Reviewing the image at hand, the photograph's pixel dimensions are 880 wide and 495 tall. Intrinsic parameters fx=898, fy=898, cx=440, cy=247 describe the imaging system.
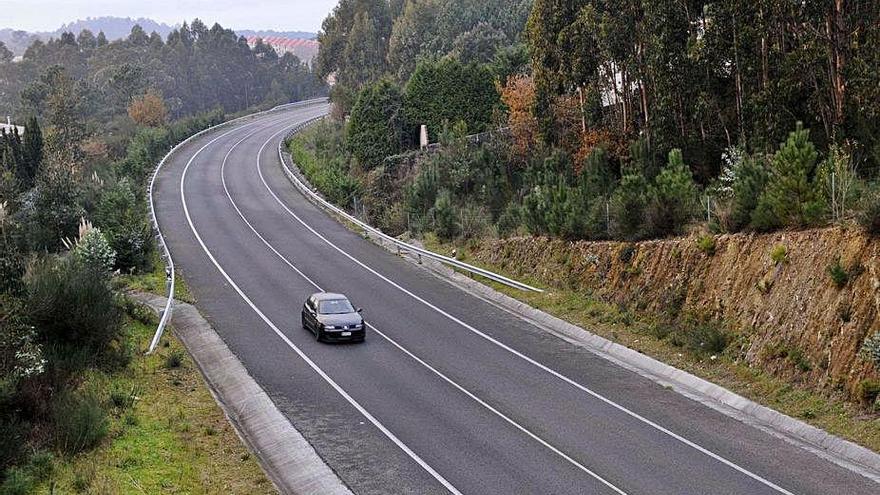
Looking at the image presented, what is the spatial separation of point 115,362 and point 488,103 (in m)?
37.8

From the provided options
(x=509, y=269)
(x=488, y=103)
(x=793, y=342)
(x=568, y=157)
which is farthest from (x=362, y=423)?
(x=488, y=103)

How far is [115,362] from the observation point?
872 inches

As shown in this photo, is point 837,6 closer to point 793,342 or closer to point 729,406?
point 793,342

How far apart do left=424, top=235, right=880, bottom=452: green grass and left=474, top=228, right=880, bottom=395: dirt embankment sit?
29 cm

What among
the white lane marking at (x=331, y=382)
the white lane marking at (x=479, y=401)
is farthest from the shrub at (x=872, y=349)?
the white lane marking at (x=331, y=382)

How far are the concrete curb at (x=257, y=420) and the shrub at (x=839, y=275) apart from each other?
11282mm

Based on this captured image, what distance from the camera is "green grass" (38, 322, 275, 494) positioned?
50.5ft

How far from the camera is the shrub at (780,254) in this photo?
21.5 m

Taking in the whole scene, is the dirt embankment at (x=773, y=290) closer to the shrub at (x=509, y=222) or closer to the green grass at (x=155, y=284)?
the shrub at (x=509, y=222)

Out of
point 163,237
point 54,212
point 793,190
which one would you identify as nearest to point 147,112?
point 163,237

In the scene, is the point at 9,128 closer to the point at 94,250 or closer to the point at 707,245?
the point at 94,250

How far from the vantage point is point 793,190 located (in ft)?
70.9

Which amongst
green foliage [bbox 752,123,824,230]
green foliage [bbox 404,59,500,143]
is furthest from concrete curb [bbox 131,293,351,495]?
green foliage [bbox 404,59,500,143]

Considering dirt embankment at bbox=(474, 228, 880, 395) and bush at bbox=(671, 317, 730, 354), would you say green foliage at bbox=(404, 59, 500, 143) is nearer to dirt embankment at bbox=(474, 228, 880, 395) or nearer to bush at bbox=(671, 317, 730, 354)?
dirt embankment at bbox=(474, 228, 880, 395)
